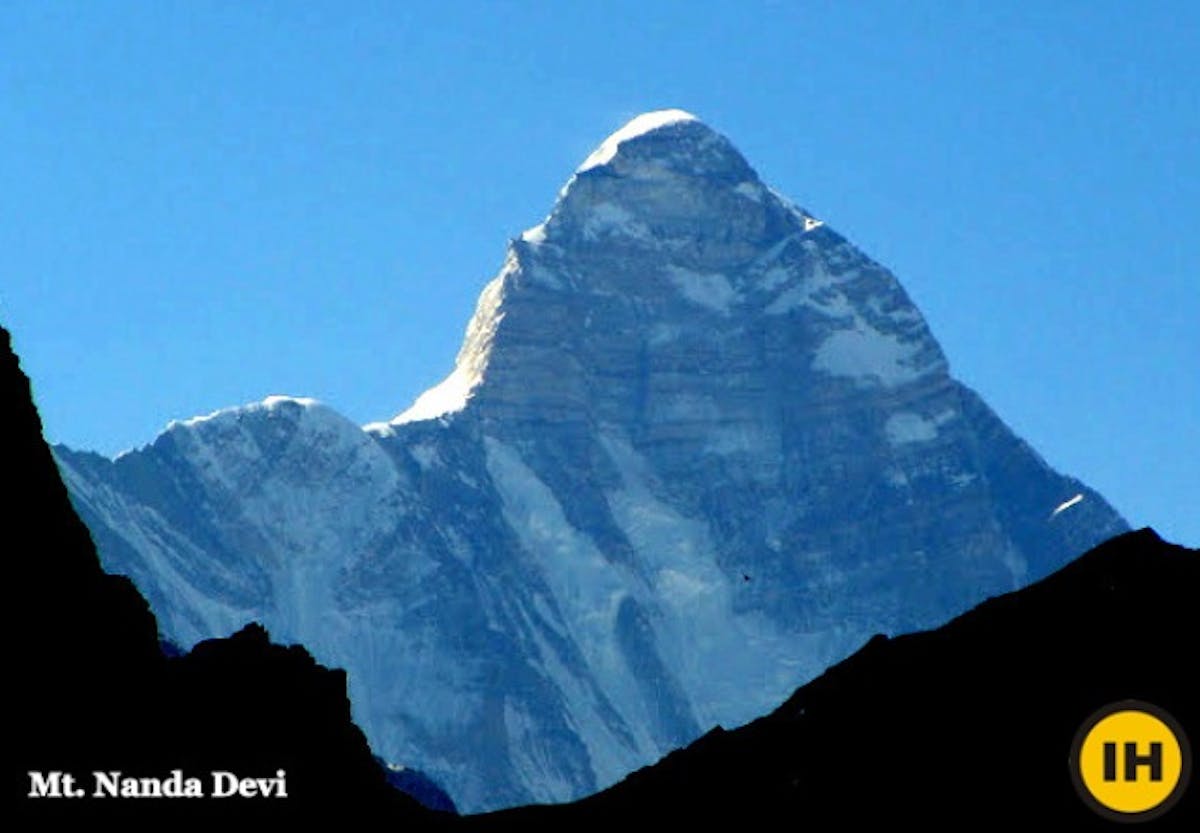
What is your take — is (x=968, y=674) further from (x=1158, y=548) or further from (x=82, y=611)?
(x=82, y=611)

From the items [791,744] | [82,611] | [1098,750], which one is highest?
[82,611]

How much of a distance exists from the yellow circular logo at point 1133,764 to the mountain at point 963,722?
0.38 metres

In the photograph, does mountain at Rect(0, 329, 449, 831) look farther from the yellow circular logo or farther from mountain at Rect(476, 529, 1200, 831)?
the yellow circular logo

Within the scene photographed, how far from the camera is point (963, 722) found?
8744 centimetres

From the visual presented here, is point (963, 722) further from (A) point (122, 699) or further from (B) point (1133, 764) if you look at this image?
(A) point (122, 699)

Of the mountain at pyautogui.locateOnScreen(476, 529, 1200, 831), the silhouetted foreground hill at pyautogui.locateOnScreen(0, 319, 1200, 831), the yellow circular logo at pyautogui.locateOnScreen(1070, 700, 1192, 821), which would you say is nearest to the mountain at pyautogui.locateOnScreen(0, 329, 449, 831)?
the silhouetted foreground hill at pyautogui.locateOnScreen(0, 319, 1200, 831)

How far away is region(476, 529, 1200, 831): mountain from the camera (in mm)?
83875

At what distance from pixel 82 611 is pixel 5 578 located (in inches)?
162

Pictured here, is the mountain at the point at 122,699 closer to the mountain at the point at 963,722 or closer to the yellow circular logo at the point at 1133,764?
the mountain at the point at 963,722

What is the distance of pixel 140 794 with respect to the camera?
8112cm

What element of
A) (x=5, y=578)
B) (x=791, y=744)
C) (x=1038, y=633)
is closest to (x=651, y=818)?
(x=791, y=744)

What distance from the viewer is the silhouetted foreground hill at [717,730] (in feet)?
274

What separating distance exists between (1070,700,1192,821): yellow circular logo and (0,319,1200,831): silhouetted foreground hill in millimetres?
460

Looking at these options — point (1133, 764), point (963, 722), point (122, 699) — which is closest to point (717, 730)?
point (963, 722)
